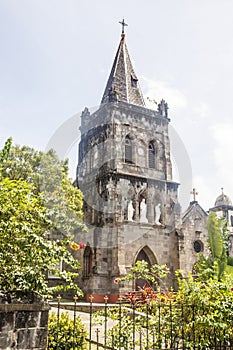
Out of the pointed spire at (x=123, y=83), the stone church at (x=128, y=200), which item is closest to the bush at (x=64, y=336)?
the stone church at (x=128, y=200)

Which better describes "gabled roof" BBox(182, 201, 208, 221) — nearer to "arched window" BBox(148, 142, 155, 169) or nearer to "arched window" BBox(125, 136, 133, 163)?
"arched window" BBox(148, 142, 155, 169)

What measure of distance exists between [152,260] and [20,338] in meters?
18.7

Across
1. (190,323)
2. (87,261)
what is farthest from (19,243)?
(87,261)

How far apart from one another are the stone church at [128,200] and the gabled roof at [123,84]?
0.29ft

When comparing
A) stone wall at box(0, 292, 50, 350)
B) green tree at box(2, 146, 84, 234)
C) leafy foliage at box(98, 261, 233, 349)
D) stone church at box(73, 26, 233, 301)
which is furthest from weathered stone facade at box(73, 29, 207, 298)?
stone wall at box(0, 292, 50, 350)

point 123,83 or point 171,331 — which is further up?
point 123,83

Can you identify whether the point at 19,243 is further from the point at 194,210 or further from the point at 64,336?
the point at 194,210

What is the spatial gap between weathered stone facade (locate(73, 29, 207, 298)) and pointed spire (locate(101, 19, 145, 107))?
0.27 feet

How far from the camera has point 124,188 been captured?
928 inches

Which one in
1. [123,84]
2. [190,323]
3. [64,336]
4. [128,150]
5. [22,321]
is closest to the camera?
[22,321]

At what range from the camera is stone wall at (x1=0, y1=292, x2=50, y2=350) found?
5133 millimetres

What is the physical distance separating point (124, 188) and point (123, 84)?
944 centimetres

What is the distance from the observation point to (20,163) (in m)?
19.5

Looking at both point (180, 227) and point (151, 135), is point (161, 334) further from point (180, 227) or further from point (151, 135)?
point (151, 135)
